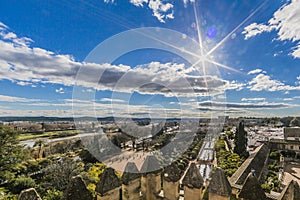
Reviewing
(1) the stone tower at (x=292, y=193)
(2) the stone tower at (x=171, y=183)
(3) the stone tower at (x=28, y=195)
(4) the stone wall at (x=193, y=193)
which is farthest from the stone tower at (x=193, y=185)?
(3) the stone tower at (x=28, y=195)

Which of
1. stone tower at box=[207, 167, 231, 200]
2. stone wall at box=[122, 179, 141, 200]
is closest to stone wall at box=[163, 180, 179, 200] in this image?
stone wall at box=[122, 179, 141, 200]

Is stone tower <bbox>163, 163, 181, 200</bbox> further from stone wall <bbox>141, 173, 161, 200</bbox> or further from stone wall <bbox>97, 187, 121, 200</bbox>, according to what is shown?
stone wall <bbox>97, 187, 121, 200</bbox>

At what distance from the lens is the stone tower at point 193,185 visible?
5086 mm

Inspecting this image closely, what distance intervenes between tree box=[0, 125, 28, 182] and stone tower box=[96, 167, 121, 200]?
1630cm

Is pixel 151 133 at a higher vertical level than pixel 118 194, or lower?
A: lower

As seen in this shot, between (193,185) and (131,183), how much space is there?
185 cm

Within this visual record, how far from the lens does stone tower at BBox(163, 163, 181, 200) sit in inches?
218

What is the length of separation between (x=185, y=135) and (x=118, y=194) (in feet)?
141

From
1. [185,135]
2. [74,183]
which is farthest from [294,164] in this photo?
[74,183]

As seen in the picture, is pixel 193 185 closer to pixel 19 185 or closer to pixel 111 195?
pixel 111 195

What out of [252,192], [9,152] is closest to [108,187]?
[252,192]

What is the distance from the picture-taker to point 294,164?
87.8ft

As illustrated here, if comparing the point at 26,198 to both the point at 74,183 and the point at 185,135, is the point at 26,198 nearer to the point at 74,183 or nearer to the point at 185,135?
the point at 74,183

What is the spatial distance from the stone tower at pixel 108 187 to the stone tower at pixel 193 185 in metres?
1.97
